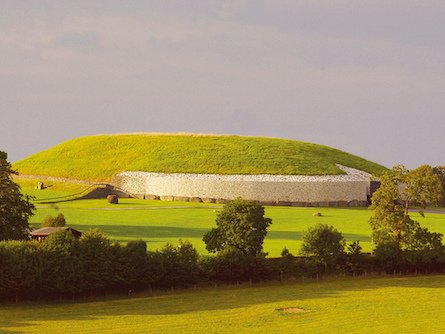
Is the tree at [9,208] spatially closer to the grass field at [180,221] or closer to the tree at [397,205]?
the grass field at [180,221]

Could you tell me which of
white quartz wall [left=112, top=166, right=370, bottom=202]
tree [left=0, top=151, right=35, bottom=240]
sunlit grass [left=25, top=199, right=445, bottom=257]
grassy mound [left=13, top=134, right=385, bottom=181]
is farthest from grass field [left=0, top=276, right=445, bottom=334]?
grassy mound [left=13, top=134, right=385, bottom=181]

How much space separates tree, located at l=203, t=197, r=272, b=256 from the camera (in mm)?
45625

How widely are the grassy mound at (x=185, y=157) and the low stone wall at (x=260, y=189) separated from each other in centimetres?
487

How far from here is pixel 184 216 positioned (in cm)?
7588

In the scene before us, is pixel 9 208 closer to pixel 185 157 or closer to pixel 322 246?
pixel 322 246

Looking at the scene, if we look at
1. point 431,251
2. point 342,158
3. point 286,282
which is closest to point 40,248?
point 286,282

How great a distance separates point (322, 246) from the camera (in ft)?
154

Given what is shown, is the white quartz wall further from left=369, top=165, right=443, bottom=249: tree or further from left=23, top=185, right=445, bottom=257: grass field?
left=369, top=165, right=443, bottom=249: tree

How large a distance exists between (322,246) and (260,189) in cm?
5092

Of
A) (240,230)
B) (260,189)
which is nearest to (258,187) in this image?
(260,189)

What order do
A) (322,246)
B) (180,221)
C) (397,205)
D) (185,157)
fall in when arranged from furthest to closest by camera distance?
(185,157), (180,221), (397,205), (322,246)

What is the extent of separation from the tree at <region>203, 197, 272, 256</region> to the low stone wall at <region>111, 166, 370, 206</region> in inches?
1966

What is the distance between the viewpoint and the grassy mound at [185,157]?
362 feet

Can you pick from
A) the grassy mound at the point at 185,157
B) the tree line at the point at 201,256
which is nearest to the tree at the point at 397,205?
the tree line at the point at 201,256
